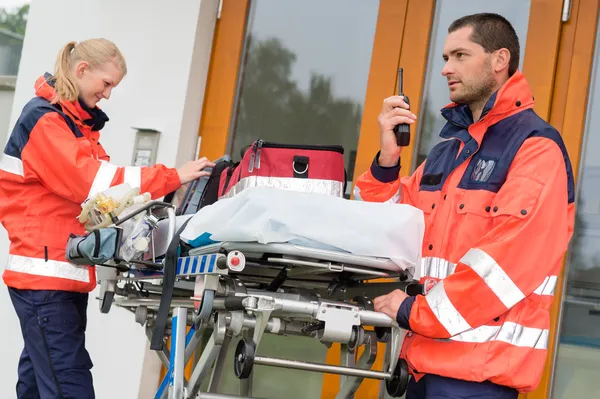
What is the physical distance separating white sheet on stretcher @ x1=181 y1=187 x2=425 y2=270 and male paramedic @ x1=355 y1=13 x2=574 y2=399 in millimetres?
168

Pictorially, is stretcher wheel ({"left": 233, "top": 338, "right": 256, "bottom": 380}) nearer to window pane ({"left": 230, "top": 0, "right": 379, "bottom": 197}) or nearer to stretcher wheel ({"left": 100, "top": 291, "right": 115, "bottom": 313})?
stretcher wheel ({"left": 100, "top": 291, "right": 115, "bottom": 313})

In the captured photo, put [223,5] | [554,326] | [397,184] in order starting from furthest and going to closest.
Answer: [223,5] < [554,326] < [397,184]

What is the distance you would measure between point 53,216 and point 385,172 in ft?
4.31

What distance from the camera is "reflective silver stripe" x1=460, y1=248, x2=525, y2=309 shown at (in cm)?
223

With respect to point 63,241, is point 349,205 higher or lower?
higher

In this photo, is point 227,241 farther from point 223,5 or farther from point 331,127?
point 223,5

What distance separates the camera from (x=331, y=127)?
171 inches

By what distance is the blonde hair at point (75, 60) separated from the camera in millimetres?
3350

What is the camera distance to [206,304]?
7.65 ft

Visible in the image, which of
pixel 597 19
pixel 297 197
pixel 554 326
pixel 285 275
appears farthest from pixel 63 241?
pixel 597 19

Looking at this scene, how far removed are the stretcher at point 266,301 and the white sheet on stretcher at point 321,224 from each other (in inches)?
1.2

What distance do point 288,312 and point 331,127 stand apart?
216 centimetres

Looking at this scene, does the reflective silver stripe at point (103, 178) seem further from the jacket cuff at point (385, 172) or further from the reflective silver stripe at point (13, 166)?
the jacket cuff at point (385, 172)

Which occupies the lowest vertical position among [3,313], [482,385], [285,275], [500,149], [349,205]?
[3,313]
